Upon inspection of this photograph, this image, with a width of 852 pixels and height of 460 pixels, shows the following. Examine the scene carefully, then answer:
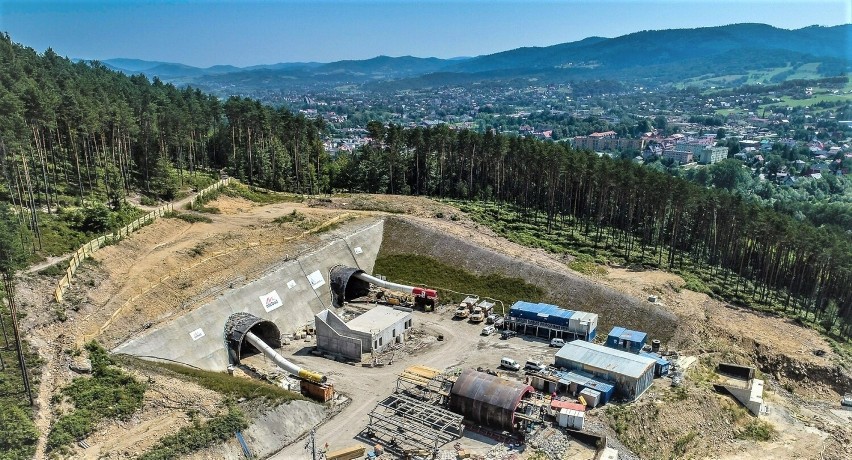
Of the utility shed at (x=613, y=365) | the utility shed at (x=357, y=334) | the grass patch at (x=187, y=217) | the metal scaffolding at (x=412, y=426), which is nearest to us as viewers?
the metal scaffolding at (x=412, y=426)

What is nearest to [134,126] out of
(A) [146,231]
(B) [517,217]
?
(A) [146,231]

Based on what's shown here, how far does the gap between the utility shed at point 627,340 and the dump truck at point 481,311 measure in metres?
11.1

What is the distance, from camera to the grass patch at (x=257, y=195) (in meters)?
78.2

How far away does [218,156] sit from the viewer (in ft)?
318

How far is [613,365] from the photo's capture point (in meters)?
41.4

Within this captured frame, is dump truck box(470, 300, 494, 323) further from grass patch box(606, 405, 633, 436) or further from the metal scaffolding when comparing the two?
grass patch box(606, 405, 633, 436)

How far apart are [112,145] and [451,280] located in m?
44.8

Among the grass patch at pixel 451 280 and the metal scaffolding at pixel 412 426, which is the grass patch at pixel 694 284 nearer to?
the grass patch at pixel 451 280

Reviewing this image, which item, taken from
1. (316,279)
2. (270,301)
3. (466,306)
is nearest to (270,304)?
(270,301)

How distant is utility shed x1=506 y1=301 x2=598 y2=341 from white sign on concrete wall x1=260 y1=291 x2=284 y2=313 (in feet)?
67.5

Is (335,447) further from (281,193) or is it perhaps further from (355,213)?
(281,193)

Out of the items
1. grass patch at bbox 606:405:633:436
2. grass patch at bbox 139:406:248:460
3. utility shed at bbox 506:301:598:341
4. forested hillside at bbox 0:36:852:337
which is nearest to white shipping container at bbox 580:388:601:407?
grass patch at bbox 606:405:633:436

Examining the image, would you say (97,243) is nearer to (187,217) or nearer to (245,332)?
(187,217)

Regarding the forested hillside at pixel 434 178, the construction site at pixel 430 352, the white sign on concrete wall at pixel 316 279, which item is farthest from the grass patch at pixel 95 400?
the white sign on concrete wall at pixel 316 279
